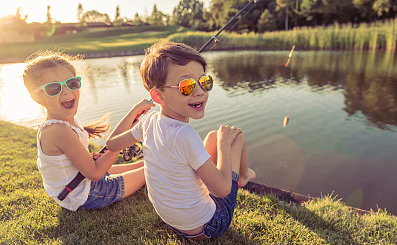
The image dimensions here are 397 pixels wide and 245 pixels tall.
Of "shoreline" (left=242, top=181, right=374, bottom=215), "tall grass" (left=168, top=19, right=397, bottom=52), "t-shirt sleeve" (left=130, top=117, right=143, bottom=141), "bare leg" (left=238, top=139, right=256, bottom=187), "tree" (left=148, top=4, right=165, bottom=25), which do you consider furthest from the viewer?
"tall grass" (left=168, top=19, right=397, bottom=52)

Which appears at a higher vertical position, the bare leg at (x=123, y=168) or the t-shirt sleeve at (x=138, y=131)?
the t-shirt sleeve at (x=138, y=131)

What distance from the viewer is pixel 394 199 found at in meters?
3.52

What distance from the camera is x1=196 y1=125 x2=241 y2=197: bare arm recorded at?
1624 mm

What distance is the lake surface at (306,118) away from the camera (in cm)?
404

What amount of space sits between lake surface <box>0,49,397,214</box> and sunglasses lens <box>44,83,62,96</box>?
407 millimetres

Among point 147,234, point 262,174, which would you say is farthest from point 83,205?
point 262,174

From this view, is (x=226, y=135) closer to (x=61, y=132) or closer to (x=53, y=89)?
(x=61, y=132)

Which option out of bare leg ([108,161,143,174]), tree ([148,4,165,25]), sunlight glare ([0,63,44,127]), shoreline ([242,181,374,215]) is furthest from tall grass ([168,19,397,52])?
bare leg ([108,161,143,174])

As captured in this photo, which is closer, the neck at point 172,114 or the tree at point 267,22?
the neck at point 172,114

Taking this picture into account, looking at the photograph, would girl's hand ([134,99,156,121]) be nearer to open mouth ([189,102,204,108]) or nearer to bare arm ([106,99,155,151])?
bare arm ([106,99,155,151])

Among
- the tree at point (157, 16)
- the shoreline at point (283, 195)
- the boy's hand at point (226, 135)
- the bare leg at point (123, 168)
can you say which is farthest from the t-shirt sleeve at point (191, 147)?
the tree at point (157, 16)

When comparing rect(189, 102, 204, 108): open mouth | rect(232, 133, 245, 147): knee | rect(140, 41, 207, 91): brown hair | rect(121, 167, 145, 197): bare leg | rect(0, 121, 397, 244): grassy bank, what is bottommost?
rect(0, 121, 397, 244): grassy bank

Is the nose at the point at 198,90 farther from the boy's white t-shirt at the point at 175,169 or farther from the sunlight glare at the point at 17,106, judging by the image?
the sunlight glare at the point at 17,106

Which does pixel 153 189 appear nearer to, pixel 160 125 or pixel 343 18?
pixel 160 125
